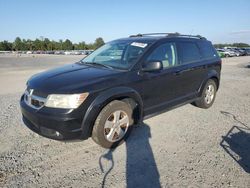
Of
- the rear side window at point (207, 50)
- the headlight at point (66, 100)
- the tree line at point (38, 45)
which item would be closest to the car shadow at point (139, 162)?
the headlight at point (66, 100)

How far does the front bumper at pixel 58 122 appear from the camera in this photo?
3.28m

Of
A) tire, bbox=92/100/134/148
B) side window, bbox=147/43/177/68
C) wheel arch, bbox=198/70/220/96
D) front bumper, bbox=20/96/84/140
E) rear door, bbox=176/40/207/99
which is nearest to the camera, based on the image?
front bumper, bbox=20/96/84/140

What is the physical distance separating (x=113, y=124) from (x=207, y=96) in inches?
129

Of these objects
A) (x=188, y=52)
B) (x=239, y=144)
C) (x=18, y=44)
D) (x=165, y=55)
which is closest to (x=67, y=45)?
(x=18, y=44)

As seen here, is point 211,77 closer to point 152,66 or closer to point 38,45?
point 152,66

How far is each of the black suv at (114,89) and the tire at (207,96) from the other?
0.89 ft

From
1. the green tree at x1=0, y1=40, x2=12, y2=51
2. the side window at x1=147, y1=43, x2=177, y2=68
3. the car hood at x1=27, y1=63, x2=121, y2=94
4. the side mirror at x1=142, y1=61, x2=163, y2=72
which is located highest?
the green tree at x1=0, y1=40, x2=12, y2=51

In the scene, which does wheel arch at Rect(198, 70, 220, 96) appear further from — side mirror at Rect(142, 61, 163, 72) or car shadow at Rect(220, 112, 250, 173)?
side mirror at Rect(142, 61, 163, 72)

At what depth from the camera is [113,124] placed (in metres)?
3.84

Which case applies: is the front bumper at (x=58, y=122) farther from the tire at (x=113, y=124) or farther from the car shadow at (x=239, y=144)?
the car shadow at (x=239, y=144)

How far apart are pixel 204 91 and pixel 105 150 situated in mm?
3290

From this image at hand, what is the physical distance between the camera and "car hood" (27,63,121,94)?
3.40 m

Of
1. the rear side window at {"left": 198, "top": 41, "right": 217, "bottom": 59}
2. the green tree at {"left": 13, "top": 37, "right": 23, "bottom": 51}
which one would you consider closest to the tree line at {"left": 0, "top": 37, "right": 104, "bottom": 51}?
the green tree at {"left": 13, "top": 37, "right": 23, "bottom": 51}

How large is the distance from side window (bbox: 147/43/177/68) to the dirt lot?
4.21 feet
